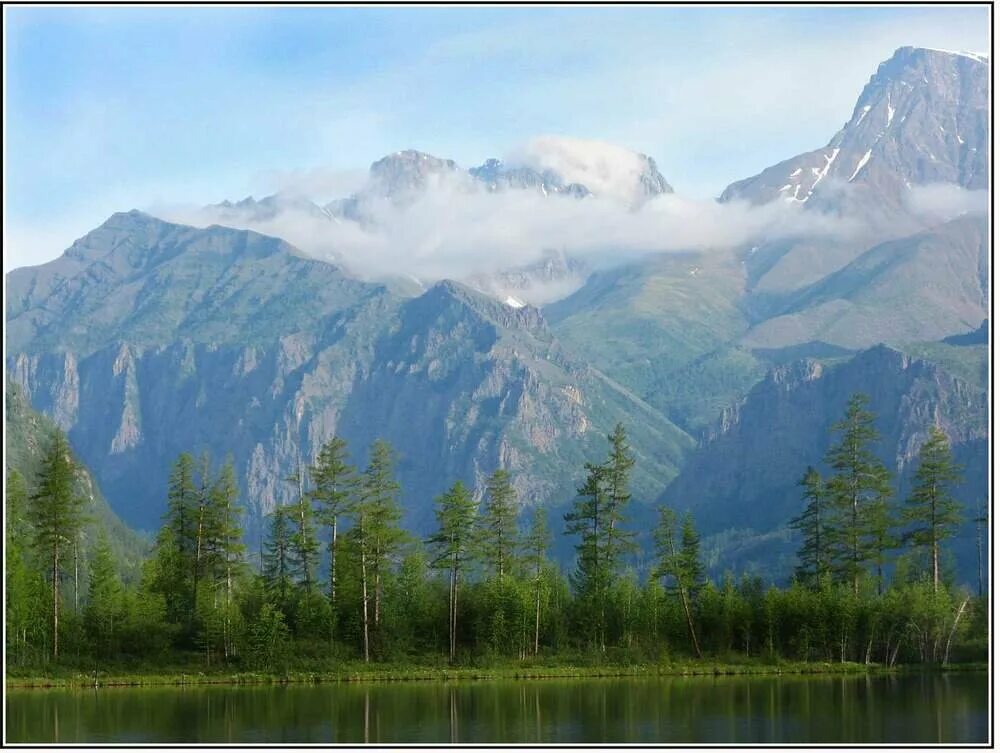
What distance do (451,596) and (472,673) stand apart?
33.8ft

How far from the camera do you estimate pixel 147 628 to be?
9250 cm

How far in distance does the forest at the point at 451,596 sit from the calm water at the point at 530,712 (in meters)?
7.97

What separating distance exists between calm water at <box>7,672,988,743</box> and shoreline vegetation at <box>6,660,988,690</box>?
3.51m

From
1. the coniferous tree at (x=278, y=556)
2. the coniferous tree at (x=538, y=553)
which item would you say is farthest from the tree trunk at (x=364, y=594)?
the coniferous tree at (x=538, y=553)

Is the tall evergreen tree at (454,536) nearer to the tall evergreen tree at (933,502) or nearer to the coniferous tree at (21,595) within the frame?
the coniferous tree at (21,595)

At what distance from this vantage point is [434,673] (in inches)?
3568

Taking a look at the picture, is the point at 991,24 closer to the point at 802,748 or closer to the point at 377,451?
the point at 802,748

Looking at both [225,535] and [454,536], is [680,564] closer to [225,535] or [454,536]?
[454,536]

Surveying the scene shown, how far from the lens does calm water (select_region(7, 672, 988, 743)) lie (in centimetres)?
5647

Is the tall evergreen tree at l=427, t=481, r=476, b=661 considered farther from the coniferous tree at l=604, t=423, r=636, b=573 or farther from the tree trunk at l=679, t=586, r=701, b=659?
the tree trunk at l=679, t=586, r=701, b=659

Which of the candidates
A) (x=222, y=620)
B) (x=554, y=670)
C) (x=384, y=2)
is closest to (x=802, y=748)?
(x=384, y=2)

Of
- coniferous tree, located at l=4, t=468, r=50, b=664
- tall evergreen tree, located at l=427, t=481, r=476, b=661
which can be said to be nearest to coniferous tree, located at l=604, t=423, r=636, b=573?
tall evergreen tree, located at l=427, t=481, r=476, b=661

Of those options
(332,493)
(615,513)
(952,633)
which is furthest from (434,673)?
(952,633)

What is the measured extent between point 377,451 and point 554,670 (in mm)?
19872
